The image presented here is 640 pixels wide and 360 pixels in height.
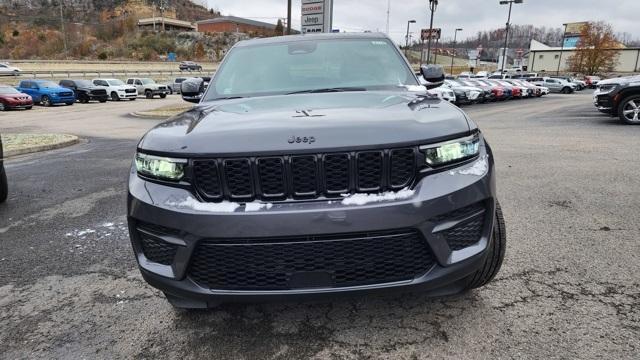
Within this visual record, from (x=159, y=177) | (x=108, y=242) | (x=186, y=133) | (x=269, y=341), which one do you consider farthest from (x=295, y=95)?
(x=108, y=242)

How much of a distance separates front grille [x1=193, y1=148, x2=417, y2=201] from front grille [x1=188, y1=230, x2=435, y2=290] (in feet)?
0.70

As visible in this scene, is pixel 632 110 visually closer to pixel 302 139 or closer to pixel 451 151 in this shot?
pixel 451 151

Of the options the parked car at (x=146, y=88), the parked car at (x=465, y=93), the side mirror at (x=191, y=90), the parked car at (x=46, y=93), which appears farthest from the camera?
the parked car at (x=146, y=88)

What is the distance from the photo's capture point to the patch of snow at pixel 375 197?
6.33ft

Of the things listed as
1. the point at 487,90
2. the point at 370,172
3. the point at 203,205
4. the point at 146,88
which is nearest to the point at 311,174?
the point at 370,172

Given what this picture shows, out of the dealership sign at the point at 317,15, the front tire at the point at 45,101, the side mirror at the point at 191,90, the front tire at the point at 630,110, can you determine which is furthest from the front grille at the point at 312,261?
the front tire at the point at 45,101

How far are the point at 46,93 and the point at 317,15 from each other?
18.3 meters

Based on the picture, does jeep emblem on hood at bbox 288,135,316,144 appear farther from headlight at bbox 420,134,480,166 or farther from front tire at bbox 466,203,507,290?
front tire at bbox 466,203,507,290

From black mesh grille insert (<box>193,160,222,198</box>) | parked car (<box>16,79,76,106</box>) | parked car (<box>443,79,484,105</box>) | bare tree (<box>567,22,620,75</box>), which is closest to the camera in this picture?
black mesh grille insert (<box>193,160,222,198</box>)

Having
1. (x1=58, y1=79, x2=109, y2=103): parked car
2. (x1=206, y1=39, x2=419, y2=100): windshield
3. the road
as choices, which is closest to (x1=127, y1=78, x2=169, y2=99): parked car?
(x1=58, y1=79, x2=109, y2=103): parked car

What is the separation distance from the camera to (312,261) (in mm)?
1953

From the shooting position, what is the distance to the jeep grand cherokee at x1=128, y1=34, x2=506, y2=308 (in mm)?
1926

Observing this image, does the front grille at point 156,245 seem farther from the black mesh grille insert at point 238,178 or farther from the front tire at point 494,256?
the front tire at point 494,256

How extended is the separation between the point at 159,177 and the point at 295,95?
1.21 meters
